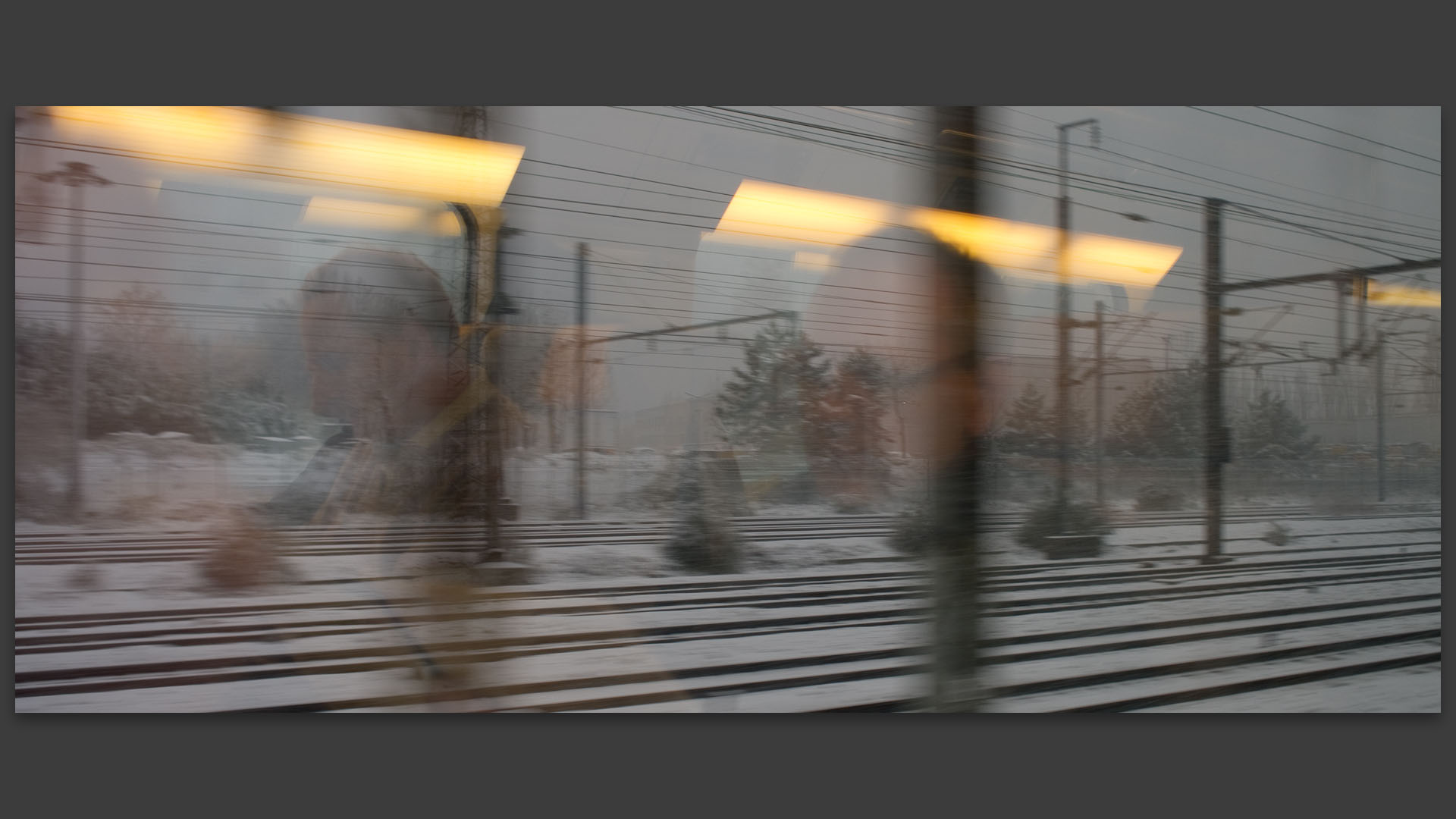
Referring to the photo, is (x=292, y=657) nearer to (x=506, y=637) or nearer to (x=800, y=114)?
(x=506, y=637)

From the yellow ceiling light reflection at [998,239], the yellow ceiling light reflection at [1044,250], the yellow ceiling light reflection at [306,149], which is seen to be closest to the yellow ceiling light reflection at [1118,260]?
the yellow ceiling light reflection at [1044,250]

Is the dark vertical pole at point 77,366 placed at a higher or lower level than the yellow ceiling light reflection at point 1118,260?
lower

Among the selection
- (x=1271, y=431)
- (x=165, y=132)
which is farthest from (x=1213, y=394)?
(x=165, y=132)

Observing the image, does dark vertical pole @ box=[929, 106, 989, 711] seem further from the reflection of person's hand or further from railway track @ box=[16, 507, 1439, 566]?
the reflection of person's hand

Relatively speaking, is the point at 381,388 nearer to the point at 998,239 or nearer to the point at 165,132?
the point at 165,132

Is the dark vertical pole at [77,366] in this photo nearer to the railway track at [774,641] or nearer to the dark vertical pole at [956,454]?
the railway track at [774,641]

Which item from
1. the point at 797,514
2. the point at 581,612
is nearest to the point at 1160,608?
the point at 797,514
